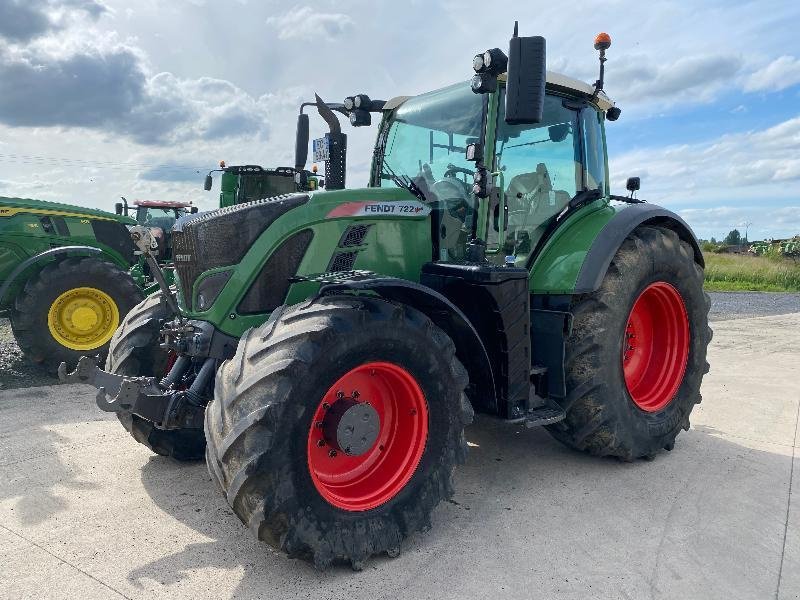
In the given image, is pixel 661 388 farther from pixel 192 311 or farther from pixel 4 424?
pixel 4 424

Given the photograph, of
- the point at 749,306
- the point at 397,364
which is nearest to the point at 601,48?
the point at 397,364

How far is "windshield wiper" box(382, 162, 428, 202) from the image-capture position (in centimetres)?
398

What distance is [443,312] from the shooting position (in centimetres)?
342

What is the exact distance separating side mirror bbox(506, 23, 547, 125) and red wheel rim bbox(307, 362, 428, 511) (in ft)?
4.64

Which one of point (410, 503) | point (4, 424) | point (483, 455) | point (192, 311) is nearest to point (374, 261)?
point (192, 311)

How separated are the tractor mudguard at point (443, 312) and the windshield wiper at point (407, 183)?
842mm

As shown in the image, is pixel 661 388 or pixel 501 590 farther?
pixel 661 388

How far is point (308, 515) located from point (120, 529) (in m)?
1.13

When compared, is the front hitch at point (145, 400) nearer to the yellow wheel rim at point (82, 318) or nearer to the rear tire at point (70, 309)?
the rear tire at point (70, 309)

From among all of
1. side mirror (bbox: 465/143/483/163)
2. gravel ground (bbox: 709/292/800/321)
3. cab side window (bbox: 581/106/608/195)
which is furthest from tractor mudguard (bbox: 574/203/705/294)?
gravel ground (bbox: 709/292/800/321)

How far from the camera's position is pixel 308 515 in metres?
2.70

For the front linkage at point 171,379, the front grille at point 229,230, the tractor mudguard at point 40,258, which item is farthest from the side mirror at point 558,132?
the tractor mudguard at point 40,258

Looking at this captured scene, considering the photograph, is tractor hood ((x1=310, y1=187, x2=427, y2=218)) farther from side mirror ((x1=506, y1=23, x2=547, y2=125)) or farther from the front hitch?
the front hitch

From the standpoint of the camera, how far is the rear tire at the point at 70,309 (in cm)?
695
